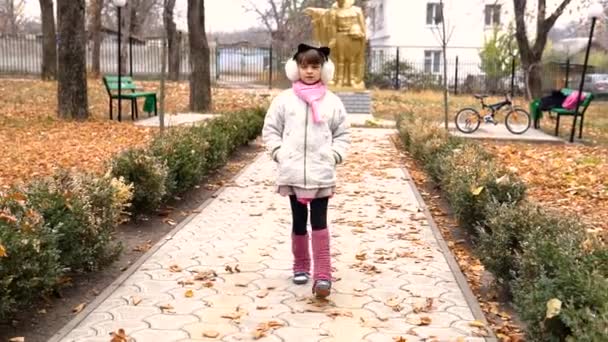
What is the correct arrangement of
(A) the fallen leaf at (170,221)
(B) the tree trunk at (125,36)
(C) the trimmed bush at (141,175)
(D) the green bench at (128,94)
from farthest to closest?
(B) the tree trunk at (125,36), (D) the green bench at (128,94), (A) the fallen leaf at (170,221), (C) the trimmed bush at (141,175)

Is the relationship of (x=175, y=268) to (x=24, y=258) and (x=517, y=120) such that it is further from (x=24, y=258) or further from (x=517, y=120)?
(x=517, y=120)

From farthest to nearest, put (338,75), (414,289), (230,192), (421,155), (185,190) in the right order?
(338,75) < (421,155) < (230,192) < (185,190) < (414,289)

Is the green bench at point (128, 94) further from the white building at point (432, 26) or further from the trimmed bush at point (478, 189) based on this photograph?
the white building at point (432, 26)

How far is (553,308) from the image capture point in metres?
3.05

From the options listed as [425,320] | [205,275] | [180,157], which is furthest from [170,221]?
[425,320]

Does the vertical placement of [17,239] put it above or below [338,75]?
below

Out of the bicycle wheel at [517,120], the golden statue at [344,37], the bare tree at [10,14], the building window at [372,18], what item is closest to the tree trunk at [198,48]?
the golden statue at [344,37]

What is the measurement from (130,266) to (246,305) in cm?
122

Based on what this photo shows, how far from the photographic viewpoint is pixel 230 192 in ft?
26.6

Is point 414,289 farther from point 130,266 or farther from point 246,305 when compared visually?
point 130,266

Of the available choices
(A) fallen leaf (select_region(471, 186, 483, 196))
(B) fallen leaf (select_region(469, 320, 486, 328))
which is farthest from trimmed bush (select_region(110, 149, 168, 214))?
(B) fallen leaf (select_region(469, 320, 486, 328))

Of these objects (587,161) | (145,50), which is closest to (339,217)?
(587,161)

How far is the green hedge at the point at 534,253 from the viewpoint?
9.82 ft

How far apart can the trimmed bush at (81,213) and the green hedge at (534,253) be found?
98.9 inches
